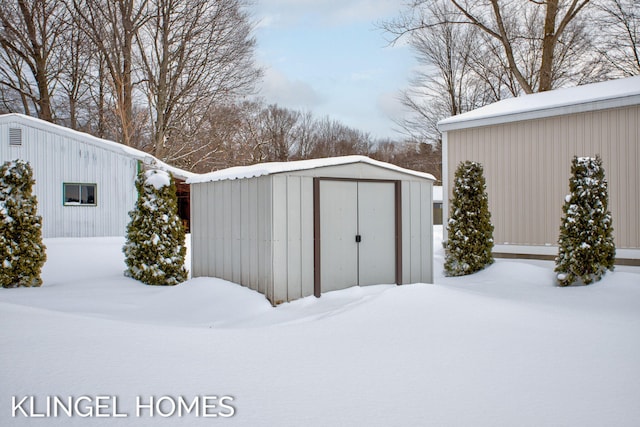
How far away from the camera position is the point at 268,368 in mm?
3953

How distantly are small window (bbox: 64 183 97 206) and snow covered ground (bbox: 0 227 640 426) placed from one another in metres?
8.64

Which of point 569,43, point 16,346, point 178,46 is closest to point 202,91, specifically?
point 178,46

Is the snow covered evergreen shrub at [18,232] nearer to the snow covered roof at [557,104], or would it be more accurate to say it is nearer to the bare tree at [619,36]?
the snow covered roof at [557,104]

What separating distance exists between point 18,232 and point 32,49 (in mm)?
18993

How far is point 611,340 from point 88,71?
26.2 metres

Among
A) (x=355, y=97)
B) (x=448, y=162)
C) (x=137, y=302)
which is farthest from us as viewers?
(x=355, y=97)

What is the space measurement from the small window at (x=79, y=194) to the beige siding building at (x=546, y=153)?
393 inches

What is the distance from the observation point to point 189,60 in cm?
2295

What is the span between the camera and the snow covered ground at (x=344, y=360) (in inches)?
125

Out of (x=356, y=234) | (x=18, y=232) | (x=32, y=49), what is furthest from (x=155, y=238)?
(x=32, y=49)

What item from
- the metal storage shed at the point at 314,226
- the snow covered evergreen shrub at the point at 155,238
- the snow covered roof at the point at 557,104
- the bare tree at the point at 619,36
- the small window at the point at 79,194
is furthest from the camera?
the bare tree at the point at 619,36

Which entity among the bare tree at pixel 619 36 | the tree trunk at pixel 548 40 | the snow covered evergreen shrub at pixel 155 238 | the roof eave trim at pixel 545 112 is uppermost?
the bare tree at pixel 619 36

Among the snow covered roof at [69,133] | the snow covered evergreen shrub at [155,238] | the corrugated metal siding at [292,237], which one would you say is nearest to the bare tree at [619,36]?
the snow covered roof at [69,133]

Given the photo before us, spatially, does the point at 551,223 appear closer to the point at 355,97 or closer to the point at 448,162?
the point at 448,162
